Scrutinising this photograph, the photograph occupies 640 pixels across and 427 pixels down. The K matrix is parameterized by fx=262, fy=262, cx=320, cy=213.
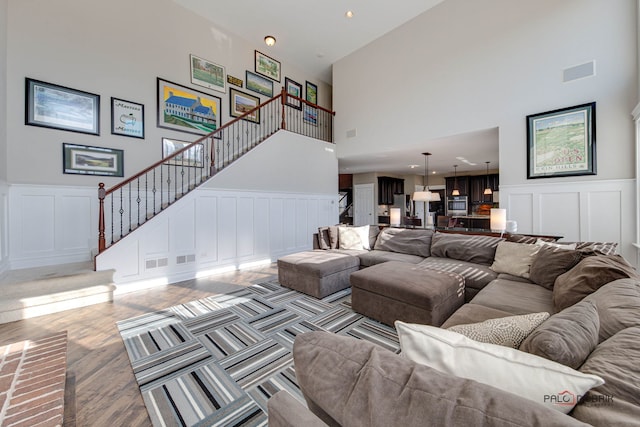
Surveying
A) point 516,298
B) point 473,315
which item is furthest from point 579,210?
point 473,315

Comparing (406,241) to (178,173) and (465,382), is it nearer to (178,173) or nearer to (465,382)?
(465,382)

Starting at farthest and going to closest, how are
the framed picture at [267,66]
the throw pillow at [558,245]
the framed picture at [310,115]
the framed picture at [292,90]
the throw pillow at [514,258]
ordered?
the framed picture at [310,115], the framed picture at [292,90], the framed picture at [267,66], the throw pillow at [514,258], the throw pillow at [558,245]

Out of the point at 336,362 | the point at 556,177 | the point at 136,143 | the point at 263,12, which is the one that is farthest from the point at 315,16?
the point at 336,362

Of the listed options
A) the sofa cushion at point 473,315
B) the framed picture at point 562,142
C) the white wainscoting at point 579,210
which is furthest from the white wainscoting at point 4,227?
the framed picture at point 562,142

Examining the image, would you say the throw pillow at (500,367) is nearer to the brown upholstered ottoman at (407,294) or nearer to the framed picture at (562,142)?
the brown upholstered ottoman at (407,294)

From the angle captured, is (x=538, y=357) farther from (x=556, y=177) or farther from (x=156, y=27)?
(x=156, y=27)

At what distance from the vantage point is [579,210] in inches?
148

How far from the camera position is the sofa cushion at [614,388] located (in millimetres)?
545

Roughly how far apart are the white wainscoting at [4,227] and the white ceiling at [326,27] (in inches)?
173

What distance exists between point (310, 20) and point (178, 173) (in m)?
4.27

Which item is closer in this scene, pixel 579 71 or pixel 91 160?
pixel 579 71

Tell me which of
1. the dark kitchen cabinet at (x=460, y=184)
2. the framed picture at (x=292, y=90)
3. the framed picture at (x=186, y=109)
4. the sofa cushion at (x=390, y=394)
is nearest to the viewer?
the sofa cushion at (x=390, y=394)

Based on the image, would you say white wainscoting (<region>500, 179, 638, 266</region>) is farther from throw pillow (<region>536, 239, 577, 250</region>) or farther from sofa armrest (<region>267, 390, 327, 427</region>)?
sofa armrest (<region>267, 390, 327, 427</region>)

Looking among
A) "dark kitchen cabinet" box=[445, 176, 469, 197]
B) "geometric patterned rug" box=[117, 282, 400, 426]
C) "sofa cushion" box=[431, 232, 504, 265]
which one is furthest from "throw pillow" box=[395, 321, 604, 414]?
"dark kitchen cabinet" box=[445, 176, 469, 197]
